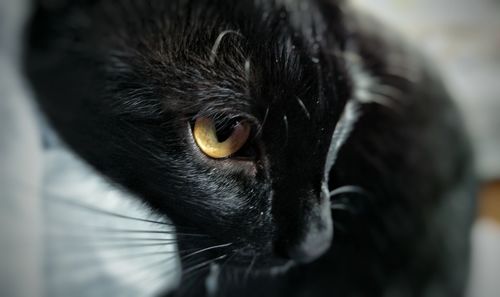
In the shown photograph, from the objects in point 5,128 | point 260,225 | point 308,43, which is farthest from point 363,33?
point 5,128

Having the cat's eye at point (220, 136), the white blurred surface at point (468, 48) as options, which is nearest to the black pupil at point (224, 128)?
the cat's eye at point (220, 136)

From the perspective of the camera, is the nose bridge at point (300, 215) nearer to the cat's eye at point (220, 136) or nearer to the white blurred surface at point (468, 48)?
the cat's eye at point (220, 136)

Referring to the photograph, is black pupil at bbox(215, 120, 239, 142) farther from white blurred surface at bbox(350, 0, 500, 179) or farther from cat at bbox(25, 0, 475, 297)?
white blurred surface at bbox(350, 0, 500, 179)

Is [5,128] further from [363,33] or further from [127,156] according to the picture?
[363,33]

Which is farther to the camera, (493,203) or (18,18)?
(493,203)

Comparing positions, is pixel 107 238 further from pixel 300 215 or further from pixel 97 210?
pixel 300 215

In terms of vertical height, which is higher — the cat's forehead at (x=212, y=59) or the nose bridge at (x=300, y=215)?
the cat's forehead at (x=212, y=59)

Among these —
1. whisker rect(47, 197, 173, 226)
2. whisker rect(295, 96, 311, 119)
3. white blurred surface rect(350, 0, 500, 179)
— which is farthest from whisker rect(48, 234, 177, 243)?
white blurred surface rect(350, 0, 500, 179)
